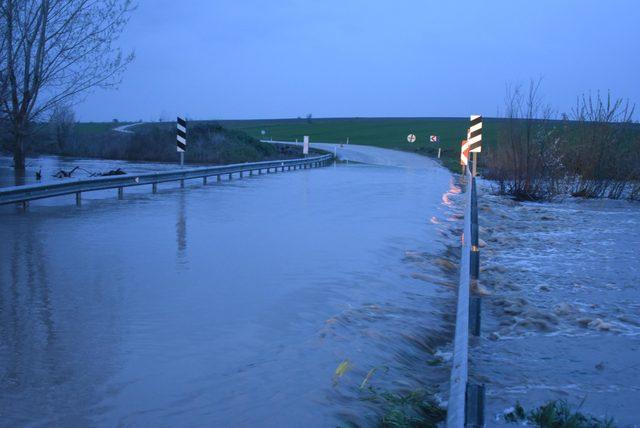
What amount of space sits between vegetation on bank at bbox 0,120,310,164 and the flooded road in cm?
3075

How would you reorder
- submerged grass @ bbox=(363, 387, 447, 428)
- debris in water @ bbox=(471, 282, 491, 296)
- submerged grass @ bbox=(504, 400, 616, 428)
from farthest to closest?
debris in water @ bbox=(471, 282, 491, 296), submerged grass @ bbox=(504, 400, 616, 428), submerged grass @ bbox=(363, 387, 447, 428)

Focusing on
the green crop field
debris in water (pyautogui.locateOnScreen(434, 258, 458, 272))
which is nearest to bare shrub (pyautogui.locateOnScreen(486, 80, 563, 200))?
debris in water (pyautogui.locateOnScreen(434, 258, 458, 272))

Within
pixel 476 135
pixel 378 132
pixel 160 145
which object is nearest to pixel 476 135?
pixel 476 135

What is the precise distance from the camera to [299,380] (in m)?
5.14

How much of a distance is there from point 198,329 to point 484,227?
444 inches

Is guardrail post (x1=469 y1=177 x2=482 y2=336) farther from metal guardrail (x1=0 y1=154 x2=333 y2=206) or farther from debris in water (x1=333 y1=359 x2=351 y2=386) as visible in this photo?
metal guardrail (x1=0 y1=154 x2=333 y2=206)

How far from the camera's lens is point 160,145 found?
150 ft

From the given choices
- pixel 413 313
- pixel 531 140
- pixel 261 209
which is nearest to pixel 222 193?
pixel 261 209

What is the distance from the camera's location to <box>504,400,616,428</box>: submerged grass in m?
4.79

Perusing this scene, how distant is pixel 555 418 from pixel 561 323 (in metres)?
3.25

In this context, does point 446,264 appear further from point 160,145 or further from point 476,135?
point 160,145

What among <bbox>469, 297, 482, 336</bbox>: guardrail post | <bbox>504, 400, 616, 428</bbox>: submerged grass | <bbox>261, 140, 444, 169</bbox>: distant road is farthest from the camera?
<bbox>261, 140, 444, 169</bbox>: distant road

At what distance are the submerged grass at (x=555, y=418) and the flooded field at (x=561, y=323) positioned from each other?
0.46 ft

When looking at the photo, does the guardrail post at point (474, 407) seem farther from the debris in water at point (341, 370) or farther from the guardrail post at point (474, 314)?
the guardrail post at point (474, 314)
